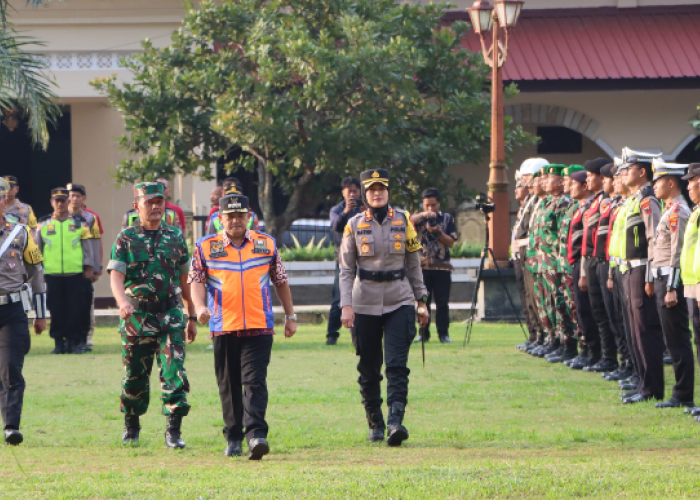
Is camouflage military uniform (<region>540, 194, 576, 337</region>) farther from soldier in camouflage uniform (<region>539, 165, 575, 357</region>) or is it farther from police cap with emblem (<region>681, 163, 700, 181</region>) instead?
police cap with emblem (<region>681, 163, 700, 181</region>)

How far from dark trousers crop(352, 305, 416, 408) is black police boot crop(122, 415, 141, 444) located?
1.69 m

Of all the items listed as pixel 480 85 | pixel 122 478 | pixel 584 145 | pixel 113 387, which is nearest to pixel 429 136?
pixel 480 85

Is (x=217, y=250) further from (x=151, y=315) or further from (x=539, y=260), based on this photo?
(x=539, y=260)

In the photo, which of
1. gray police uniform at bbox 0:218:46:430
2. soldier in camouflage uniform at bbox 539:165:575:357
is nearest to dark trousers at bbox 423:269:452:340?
soldier in camouflage uniform at bbox 539:165:575:357

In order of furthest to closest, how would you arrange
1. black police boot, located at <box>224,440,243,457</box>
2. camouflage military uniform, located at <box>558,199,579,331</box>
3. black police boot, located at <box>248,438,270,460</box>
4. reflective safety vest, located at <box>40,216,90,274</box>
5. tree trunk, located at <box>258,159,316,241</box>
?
tree trunk, located at <box>258,159,316,241</box>
reflective safety vest, located at <box>40,216,90,274</box>
camouflage military uniform, located at <box>558,199,579,331</box>
black police boot, located at <box>224,440,243,457</box>
black police boot, located at <box>248,438,270,460</box>

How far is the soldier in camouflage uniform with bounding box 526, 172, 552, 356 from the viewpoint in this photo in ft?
44.4

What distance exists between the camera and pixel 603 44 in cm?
2377

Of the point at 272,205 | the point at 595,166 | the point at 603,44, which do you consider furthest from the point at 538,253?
the point at 603,44

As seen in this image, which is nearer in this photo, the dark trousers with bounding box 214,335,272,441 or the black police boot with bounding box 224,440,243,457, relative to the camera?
the dark trousers with bounding box 214,335,272,441

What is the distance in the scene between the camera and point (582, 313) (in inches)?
495

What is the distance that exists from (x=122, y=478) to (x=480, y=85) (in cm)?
1556

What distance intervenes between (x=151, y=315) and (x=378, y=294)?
170 cm

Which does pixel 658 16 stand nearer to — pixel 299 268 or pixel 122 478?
pixel 299 268

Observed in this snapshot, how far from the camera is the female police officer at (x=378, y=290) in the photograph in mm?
8492
